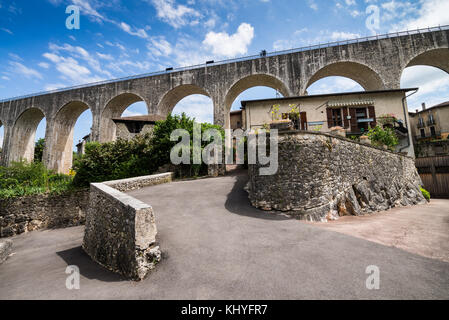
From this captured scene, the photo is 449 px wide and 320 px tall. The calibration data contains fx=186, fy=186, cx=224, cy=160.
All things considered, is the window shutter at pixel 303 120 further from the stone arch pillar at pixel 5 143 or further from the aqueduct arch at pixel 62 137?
Answer: the stone arch pillar at pixel 5 143

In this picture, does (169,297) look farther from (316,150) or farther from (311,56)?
(311,56)

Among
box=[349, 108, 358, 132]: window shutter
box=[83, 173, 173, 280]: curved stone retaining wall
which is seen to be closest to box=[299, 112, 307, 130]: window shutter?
box=[349, 108, 358, 132]: window shutter

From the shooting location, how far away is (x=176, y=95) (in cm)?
2295

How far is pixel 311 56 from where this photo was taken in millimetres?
18203

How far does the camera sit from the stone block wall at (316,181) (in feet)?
19.6

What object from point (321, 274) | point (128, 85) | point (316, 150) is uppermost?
point (128, 85)

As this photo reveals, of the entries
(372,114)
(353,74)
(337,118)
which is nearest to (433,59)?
(353,74)

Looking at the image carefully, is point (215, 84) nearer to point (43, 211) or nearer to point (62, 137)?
point (43, 211)

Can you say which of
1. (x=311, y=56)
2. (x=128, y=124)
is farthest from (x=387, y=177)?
(x=128, y=124)

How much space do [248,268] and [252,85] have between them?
70.2ft

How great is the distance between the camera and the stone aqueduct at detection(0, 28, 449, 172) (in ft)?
55.5

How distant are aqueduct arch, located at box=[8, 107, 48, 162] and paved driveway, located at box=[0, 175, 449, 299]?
99.0 ft

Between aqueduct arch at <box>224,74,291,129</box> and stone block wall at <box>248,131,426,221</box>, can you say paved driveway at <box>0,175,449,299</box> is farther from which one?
aqueduct arch at <box>224,74,291,129</box>
